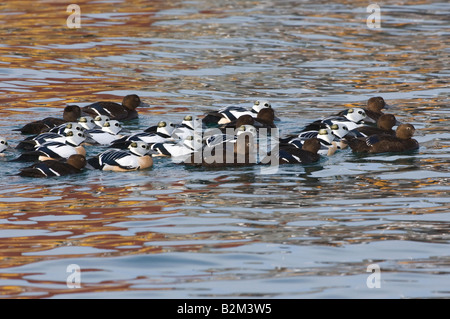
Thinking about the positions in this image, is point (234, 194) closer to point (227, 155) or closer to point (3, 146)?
point (227, 155)

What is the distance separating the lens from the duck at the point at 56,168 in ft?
40.4

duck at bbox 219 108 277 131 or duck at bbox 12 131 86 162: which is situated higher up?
duck at bbox 219 108 277 131

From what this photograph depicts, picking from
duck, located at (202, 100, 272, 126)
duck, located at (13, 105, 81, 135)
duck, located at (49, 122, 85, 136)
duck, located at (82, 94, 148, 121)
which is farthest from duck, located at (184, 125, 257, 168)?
duck, located at (82, 94, 148, 121)

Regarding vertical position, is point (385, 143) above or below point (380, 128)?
below

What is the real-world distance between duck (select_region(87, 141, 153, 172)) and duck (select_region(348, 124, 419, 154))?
3.19m

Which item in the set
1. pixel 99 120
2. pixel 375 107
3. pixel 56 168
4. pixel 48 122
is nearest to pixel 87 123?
pixel 99 120

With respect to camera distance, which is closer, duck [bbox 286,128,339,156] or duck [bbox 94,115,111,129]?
duck [bbox 286,128,339,156]

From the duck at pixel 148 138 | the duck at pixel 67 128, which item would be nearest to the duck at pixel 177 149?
the duck at pixel 148 138

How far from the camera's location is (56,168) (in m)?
12.4

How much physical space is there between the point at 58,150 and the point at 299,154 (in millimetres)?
3407

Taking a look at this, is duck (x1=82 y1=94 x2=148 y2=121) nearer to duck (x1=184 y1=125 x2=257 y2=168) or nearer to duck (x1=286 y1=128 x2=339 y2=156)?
duck (x1=184 y1=125 x2=257 y2=168)

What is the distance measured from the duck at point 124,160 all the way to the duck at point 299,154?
1.66m

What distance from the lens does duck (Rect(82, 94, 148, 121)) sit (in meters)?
16.7

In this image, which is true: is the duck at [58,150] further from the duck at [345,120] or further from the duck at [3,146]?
the duck at [345,120]
